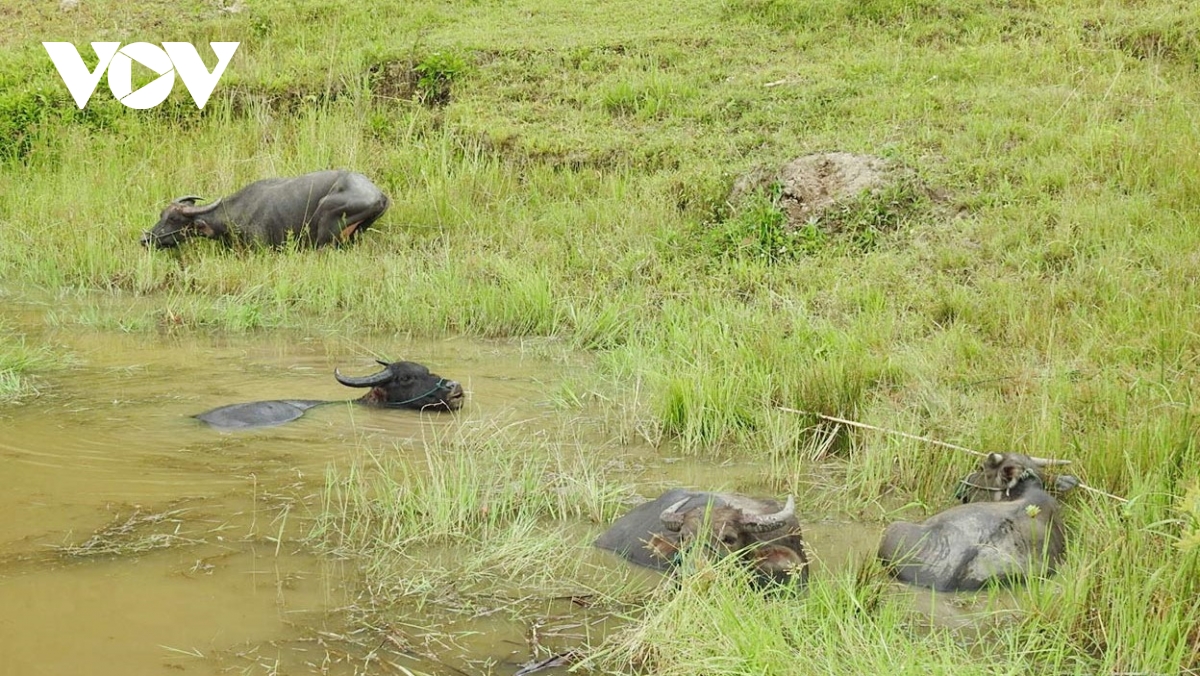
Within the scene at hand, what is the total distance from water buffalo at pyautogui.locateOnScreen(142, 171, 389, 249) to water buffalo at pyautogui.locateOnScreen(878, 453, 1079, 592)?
580 cm

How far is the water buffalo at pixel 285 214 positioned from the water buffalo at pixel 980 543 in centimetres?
580

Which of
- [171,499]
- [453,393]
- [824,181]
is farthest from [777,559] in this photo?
[824,181]

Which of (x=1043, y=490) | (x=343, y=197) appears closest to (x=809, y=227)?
(x=343, y=197)

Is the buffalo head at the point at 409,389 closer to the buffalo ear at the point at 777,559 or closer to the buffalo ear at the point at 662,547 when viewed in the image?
the buffalo ear at the point at 662,547

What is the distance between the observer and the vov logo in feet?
36.3

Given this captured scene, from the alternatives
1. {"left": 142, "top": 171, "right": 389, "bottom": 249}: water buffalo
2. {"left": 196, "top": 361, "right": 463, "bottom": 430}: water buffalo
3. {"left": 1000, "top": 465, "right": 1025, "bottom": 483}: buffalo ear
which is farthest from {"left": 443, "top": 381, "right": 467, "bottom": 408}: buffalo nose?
{"left": 142, "top": 171, "right": 389, "bottom": 249}: water buffalo

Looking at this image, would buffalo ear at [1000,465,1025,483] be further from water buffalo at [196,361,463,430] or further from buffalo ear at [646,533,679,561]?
water buffalo at [196,361,463,430]

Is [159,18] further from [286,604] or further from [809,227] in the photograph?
[286,604]

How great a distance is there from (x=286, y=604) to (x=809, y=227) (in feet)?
16.7

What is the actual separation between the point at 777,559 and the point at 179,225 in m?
6.61

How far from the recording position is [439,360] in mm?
6801

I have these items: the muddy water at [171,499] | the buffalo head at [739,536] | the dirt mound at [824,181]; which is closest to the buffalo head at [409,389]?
the muddy water at [171,499]

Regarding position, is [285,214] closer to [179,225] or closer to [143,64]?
[179,225]

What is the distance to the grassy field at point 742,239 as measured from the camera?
3.42 metres
